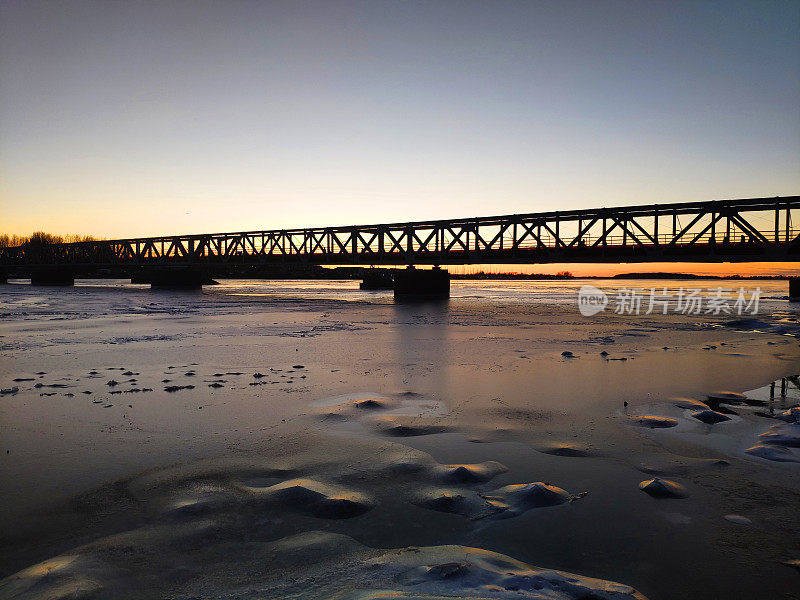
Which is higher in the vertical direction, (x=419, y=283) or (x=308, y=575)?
(x=419, y=283)

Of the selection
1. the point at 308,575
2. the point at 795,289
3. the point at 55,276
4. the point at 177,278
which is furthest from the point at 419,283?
the point at 55,276

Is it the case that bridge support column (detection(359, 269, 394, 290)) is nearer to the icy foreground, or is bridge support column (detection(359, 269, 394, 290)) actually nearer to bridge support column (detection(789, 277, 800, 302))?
bridge support column (detection(789, 277, 800, 302))

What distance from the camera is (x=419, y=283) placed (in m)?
52.0

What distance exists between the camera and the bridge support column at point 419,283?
168ft

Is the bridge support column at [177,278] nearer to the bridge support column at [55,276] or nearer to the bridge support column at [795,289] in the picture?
the bridge support column at [55,276]

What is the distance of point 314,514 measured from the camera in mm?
3850

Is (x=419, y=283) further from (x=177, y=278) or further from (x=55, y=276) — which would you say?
(x=55, y=276)

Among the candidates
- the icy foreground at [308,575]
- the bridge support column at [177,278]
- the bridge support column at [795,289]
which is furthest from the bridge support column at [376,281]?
the icy foreground at [308,575]

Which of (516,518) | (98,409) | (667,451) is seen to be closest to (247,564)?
(516,518)

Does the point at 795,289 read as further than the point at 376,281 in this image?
No

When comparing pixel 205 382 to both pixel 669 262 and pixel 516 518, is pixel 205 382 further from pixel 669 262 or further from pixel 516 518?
pixel 669 262

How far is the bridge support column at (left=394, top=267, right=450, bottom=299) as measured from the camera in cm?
5132

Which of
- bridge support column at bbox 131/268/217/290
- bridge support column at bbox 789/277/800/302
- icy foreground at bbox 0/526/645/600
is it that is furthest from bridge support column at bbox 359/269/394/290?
icy foreground at bbox 0/526/645/600

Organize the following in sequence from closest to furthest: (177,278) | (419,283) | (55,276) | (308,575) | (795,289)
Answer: (308,575)
(795,289)
(419,283)
(177,278)
(55,276)
